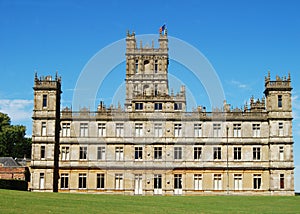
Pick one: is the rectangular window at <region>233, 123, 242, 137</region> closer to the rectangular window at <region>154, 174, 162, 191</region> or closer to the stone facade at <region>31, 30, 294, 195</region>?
the stone facade at <region>31, 30, 294, 195</region>

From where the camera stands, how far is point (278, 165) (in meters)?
52.0

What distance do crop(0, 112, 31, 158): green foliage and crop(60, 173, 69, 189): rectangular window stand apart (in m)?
30.5

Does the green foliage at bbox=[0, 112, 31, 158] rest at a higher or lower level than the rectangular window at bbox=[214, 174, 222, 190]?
higher

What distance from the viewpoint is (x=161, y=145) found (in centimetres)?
5328

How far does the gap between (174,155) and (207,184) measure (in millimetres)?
4530

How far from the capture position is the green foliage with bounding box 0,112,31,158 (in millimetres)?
80812

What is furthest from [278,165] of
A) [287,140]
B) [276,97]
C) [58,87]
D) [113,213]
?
[113,213]

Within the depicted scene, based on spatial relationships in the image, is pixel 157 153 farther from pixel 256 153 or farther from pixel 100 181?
pixel 256 153

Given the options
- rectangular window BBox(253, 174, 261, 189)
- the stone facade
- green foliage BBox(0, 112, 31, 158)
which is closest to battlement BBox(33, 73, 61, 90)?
the stone facade

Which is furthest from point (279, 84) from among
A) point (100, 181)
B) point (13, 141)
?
point (13, 141)

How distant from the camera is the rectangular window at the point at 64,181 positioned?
5319 centimetres

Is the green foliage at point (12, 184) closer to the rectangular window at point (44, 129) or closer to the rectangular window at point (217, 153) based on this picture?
the rectangular window at point (44, 129)

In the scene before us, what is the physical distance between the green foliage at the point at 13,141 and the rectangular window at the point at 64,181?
30481 mm

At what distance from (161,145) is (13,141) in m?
36.9
